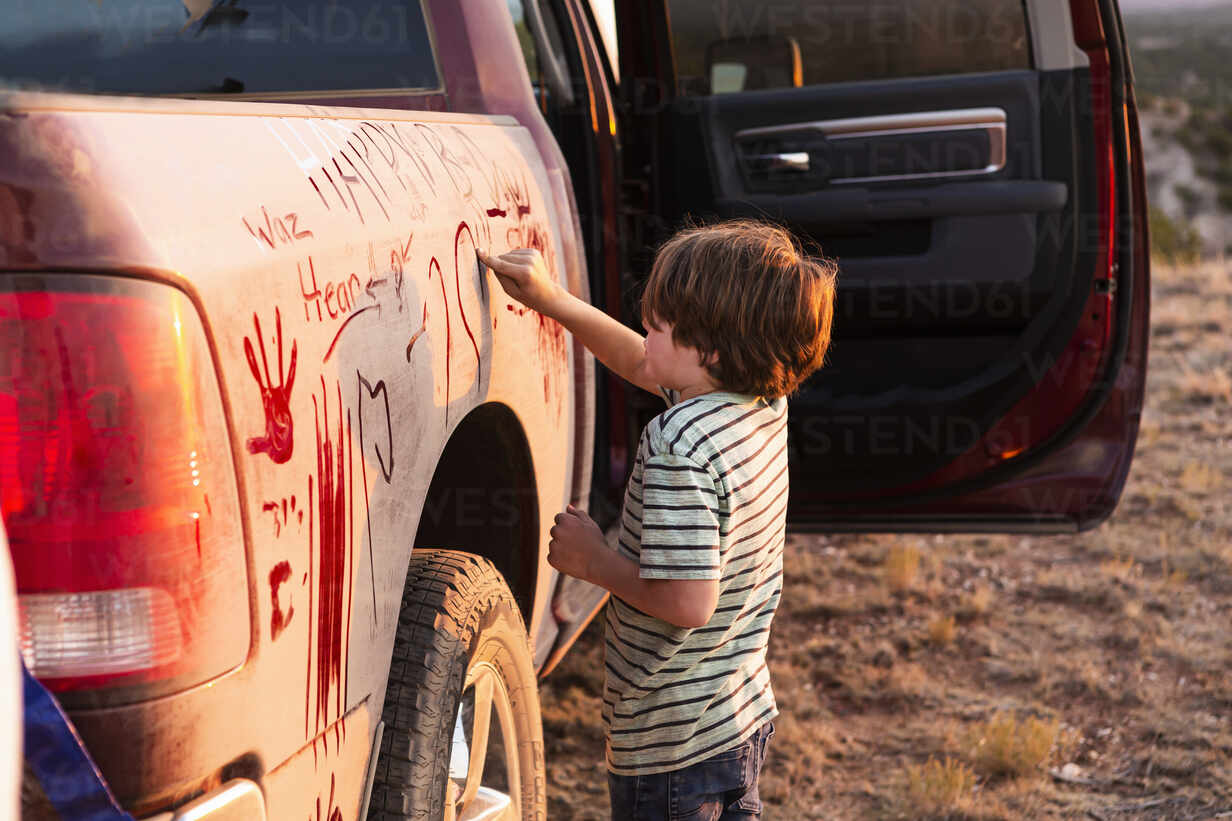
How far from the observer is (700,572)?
4.98ft

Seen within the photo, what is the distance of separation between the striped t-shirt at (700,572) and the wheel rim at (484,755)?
184 millimetres

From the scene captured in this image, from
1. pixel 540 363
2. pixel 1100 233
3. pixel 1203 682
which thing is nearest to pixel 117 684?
pixel 540 363

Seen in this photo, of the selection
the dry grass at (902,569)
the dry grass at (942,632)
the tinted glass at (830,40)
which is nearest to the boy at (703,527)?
the tinted glass at (830,40)

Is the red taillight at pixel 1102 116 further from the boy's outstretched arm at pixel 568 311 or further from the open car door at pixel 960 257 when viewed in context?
the boy's outstretched arm at pixel 568 311

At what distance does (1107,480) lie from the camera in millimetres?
2914

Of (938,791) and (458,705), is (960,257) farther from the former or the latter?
(458,705)

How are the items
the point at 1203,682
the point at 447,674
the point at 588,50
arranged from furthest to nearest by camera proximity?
the point at 1203,682
the point at 588,50
the point at 447,674

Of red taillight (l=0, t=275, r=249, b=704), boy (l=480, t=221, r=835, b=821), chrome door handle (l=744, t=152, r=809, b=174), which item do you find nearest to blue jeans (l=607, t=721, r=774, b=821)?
boy (l=480, t=221, r=835, b=821)

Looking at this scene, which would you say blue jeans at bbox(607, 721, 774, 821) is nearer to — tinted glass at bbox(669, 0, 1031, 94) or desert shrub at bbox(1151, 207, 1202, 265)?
tinted glass at bbox(669, 0, 1031, 94)

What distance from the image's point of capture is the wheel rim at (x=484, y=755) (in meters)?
1.76

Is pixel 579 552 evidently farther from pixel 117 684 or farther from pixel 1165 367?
pixel 1165 367

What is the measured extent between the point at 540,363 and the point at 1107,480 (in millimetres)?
1574

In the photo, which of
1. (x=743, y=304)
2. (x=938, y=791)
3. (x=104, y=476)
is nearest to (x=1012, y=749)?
(x=938, y=791)

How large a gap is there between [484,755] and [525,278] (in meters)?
0.71
